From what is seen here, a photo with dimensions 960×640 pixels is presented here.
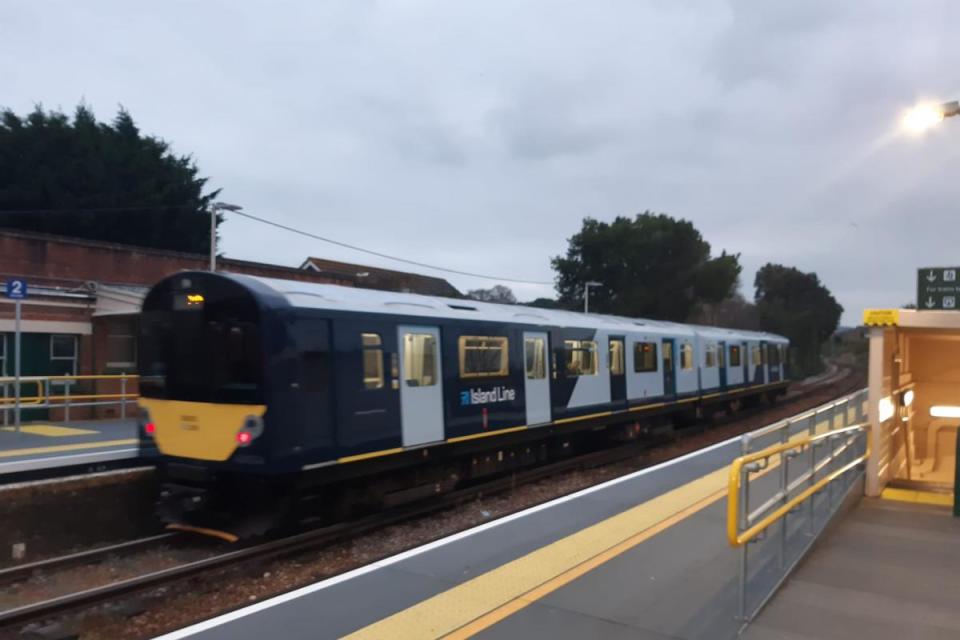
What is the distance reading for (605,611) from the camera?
4.49m

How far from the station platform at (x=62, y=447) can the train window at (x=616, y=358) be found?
349 inches

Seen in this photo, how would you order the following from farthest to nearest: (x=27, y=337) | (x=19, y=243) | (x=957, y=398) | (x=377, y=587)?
(x=19, y=243), (x=27, y=337), (x=957, y=398), (x=377, y=587)

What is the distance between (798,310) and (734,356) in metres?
41.9

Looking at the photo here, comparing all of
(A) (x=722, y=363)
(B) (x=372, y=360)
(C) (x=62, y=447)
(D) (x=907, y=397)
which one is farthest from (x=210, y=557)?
(A) (x=722, y=363)

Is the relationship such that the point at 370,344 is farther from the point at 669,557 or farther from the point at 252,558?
the point at 669,557

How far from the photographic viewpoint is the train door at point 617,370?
14.4 meters

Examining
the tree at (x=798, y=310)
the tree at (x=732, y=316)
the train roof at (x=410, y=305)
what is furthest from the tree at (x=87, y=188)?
the tree at (x=798, y=310)

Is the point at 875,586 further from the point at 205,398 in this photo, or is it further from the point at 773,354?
the point at 773,354

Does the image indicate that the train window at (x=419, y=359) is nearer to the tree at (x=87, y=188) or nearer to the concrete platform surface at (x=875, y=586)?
the concrete platform surface at (x=875, y=586)

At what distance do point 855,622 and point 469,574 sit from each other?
8.30 feet

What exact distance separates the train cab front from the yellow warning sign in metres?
6.36

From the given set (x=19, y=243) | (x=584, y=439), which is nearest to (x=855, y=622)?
(x=584, y=439)

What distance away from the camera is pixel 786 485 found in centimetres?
530

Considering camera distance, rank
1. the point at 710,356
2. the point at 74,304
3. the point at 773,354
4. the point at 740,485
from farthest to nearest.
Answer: the point at 773,354, the point at 710,356, the point at 74,304, the point at 740,485
